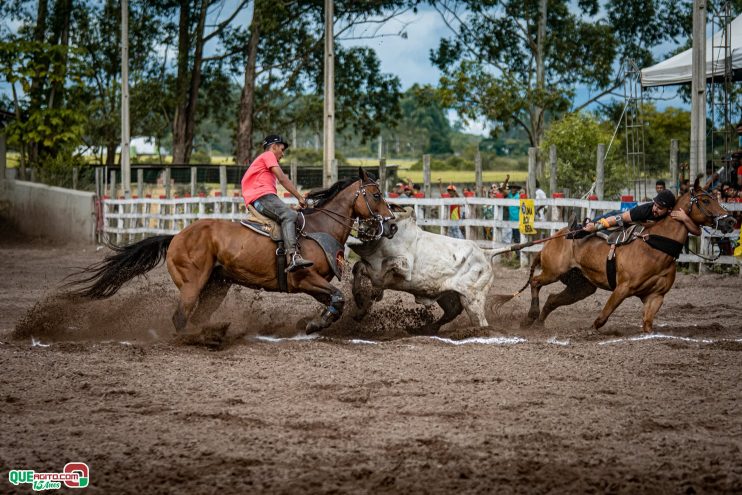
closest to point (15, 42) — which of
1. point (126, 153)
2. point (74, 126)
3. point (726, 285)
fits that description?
point (74, 126)

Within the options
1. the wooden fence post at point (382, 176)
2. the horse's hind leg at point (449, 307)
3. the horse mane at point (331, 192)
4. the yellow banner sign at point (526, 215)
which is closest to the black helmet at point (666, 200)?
the horse's hind leg at point (449, 307)

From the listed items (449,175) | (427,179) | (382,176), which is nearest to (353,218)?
(427,179)

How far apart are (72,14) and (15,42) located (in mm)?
7053

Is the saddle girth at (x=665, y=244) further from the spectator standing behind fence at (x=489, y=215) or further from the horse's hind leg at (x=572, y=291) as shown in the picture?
the spectator standing behind fence at (x=489, y=215)

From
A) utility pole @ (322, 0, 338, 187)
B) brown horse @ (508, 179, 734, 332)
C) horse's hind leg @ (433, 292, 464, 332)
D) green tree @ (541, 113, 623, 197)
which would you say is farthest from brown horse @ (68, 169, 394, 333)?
green tree @ (541, 113, 623, 197)

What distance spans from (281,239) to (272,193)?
525mm

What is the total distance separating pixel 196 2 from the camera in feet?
135

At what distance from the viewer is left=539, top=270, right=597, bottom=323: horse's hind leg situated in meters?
11.1

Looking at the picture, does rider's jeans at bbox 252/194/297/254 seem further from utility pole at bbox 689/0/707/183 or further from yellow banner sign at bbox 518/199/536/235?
utility pole at bbox 689/0/707/183

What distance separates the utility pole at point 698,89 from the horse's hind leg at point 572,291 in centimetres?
622

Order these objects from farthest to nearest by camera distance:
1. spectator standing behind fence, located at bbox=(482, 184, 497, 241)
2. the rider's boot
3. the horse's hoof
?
spectator standing behind fence, located at bbox=(482, 184, 497, 241) < the horse's hoof < the rider's boot

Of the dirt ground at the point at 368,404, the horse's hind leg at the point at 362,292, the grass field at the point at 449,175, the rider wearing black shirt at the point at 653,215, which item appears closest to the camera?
the dirt ground at the point at 368,404

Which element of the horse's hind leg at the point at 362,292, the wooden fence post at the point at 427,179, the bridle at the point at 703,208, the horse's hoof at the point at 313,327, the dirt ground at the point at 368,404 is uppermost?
the wooden fence post at the point at 427,179

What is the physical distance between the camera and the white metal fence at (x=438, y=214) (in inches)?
667
